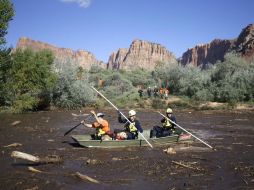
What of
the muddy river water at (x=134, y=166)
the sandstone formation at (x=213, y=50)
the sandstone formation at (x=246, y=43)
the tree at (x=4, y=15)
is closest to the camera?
the muddy river water at (x=134, y=166)

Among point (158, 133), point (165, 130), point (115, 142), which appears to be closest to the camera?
point (115, 142)

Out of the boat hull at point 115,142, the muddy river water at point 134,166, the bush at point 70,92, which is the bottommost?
the muddy river water at point 134,166

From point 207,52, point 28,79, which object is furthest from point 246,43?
point 28,79

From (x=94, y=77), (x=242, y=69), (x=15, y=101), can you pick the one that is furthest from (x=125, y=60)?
(x=15, y=101)

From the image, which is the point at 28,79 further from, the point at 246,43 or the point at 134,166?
the point at 246,43

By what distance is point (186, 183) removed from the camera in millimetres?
10695

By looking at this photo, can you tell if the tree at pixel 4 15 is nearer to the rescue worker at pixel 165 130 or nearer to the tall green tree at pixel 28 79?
the tall green tree at pixel 28 79

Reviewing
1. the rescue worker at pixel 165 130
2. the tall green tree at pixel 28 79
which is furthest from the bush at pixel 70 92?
the rescue worker at pixel 165 130

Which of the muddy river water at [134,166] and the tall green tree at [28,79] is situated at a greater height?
the tall green tree at [28,79]

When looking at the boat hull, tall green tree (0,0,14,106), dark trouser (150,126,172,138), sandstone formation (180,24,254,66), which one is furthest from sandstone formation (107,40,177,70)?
the boat hull

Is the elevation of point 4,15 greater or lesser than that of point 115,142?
greater

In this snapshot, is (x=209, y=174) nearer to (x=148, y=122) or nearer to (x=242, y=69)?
(x=148, y=122)

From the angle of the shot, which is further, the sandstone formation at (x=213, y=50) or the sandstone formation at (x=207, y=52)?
the sandstone formation at (x=207, y=52)

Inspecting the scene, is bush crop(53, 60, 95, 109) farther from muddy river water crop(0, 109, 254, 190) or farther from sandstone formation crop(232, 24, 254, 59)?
sandstone formation crop(232, 24, 254, 59)
